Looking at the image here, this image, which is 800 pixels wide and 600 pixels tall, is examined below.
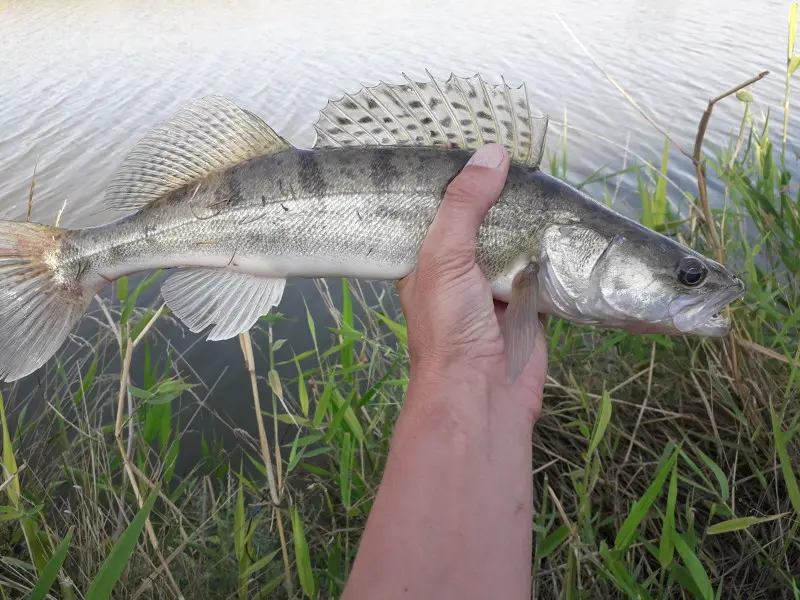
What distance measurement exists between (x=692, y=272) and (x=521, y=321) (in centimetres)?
73

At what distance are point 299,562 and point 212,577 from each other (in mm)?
756

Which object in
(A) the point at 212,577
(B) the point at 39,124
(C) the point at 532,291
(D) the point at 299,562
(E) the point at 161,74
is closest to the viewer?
(D) the point at 299,562

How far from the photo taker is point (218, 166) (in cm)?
242

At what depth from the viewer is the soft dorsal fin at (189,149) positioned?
7.80 ft

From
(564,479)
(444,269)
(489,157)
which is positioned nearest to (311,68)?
(489,157)

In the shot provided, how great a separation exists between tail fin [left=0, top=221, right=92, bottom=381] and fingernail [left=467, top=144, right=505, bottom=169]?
1768 millimetres

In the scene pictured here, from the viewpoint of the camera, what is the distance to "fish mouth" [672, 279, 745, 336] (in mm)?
2205

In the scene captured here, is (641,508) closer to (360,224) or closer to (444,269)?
(444,269)

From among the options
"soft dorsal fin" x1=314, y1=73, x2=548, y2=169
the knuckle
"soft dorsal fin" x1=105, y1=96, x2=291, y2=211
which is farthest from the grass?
"soft dorsal fin" x1=314, y1=73, x2=548, y2=169

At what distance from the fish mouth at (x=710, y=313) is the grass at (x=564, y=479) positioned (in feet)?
1.06

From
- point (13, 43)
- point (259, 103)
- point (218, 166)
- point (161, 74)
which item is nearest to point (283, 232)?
point (218, 166)

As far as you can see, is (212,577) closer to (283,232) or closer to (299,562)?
(299,562)

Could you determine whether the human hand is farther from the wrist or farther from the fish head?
the fish head

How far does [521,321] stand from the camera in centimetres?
222
